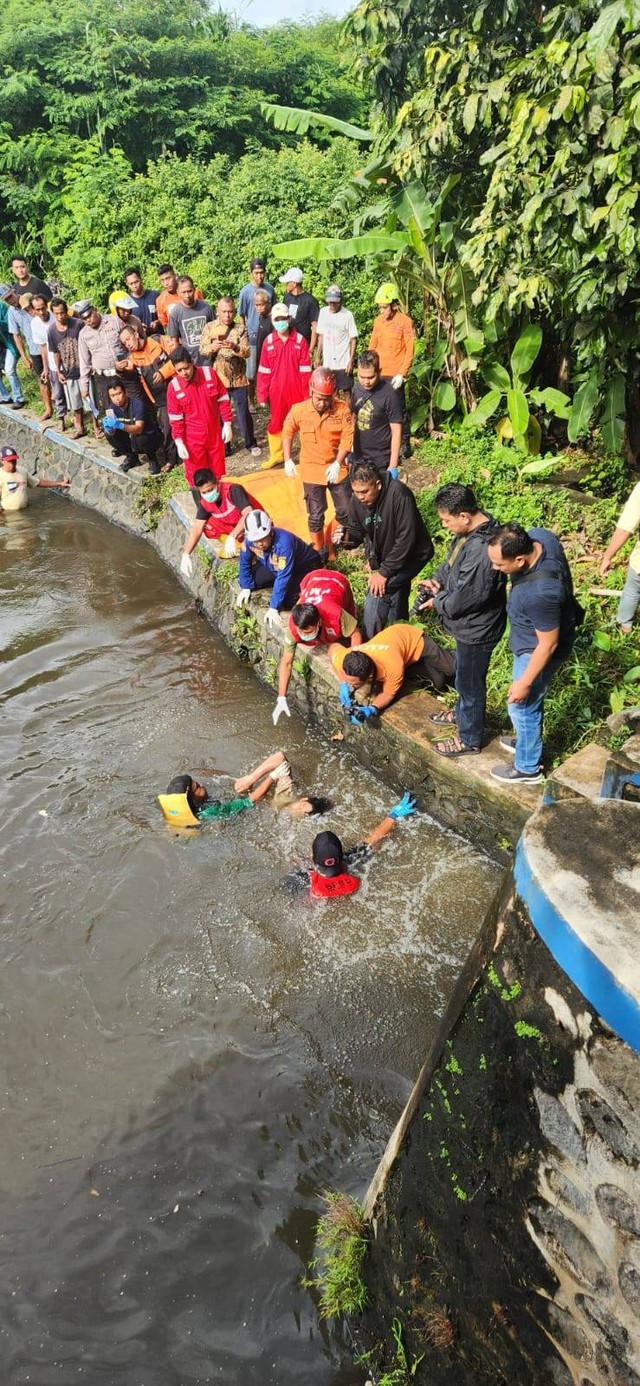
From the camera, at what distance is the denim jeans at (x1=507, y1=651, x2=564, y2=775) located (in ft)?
16.3

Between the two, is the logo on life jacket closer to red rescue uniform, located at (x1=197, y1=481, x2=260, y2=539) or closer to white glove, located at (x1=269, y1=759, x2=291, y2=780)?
white glove, located at (x1=269, y1=759, x2=291, y2=780)

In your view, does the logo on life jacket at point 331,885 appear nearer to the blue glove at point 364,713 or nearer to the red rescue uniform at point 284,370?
the blue glove at point 364,713

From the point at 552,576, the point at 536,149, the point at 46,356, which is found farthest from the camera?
the point at 46,356

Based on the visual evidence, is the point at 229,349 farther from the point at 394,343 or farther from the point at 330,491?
the point at 330,491

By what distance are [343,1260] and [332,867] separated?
2.30 meters

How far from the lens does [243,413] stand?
1037cm

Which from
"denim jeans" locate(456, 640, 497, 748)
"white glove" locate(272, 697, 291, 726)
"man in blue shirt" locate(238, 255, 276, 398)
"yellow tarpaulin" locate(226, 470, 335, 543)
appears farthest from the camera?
"man in blue shirt" locate(238, 255, 276, 398)

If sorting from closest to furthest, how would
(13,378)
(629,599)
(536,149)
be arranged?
(536,149) < (629,599) < (13,378)

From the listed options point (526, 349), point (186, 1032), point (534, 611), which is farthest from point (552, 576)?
point (526, 349)

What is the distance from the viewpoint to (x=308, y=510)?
8023 mm

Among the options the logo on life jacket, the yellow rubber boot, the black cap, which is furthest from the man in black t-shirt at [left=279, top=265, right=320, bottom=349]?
the logo on life jacket

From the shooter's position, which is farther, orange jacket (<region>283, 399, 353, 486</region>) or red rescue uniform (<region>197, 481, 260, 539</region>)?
red rescue uniform (<region>197, 481, 260, 539</region>)

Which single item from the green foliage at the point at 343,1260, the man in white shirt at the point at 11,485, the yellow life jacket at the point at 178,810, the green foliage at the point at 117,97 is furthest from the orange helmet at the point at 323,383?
the green foliage at the point at 117,97

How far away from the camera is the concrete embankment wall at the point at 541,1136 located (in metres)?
2.05
